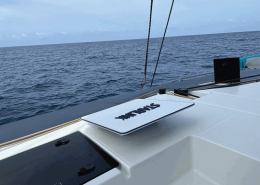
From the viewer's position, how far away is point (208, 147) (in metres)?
0.89

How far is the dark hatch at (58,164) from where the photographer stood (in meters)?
0.68

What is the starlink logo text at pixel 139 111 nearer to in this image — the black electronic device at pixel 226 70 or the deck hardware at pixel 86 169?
the deck hardware at pixel 86 169

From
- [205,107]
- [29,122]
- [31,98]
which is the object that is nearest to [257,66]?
[205,107]

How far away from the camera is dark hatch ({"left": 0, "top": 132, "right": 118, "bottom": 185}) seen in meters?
0.68

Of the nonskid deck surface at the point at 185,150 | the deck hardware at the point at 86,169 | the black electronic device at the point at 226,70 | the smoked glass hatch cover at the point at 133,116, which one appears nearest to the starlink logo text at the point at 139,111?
the smoked glass hatch cover at the point at 133,116

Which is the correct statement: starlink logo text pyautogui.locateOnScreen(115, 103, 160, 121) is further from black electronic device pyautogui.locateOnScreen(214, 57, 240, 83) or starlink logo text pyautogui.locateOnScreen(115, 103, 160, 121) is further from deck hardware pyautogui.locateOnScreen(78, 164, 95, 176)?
black electronic device pyautogui.locateOnScreen(214, 57, 240, 83)

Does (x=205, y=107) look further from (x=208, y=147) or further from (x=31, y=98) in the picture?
(x=31, y=98)

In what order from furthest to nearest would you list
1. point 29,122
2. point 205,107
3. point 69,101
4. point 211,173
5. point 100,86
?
point 100,86
point 69,101
point 29,122
point 205,107
point 211,173

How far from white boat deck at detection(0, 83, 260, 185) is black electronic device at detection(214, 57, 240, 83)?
1006mm

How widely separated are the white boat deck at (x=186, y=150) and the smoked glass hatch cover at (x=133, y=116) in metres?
0.11

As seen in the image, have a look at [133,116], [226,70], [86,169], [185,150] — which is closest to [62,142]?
[86,169]

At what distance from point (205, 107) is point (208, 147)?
485 mm

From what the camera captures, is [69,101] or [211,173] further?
[69,101]

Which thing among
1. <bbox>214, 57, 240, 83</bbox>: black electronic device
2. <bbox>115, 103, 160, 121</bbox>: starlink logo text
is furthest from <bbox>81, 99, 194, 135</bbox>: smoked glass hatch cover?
<bbox>214, 57, 240, 83</bbox>: black electronic device
